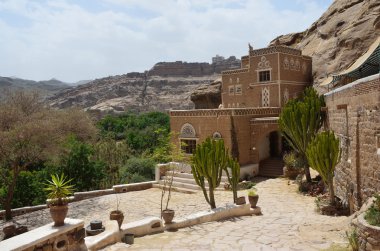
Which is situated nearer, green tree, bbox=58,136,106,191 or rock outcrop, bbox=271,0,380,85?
green tree, bbox=58,136,106,191

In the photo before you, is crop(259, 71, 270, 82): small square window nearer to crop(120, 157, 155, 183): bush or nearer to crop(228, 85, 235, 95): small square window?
crop(228, 85, 235, 95): small square window

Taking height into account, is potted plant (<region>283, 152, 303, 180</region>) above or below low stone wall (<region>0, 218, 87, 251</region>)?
below

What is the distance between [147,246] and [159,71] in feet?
362

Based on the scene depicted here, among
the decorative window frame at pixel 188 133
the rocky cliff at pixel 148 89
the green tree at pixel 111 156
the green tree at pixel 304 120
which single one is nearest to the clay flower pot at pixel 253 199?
the green tree at pixel 304 120

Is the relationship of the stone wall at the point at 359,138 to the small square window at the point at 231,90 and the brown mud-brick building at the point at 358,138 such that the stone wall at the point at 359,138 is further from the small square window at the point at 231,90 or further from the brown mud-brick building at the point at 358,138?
the small square window at the point at 231,90

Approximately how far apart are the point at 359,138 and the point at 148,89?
326 ft

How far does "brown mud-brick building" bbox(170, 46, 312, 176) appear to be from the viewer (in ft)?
71.7

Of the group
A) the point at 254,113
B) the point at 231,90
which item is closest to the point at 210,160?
the point at 254,113

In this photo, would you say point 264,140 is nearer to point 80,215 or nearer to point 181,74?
point 80,215

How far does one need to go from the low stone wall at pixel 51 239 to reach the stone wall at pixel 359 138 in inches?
272

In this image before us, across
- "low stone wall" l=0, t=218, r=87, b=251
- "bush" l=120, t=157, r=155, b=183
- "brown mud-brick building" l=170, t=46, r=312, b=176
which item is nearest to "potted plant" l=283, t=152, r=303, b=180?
"brown mud-brick building" l=170, t=46, r=312, b=176

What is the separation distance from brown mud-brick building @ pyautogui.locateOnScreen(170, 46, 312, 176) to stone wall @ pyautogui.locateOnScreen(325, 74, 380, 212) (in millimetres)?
8595

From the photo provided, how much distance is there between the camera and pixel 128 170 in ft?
87.0

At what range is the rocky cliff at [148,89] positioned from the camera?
324 ft
